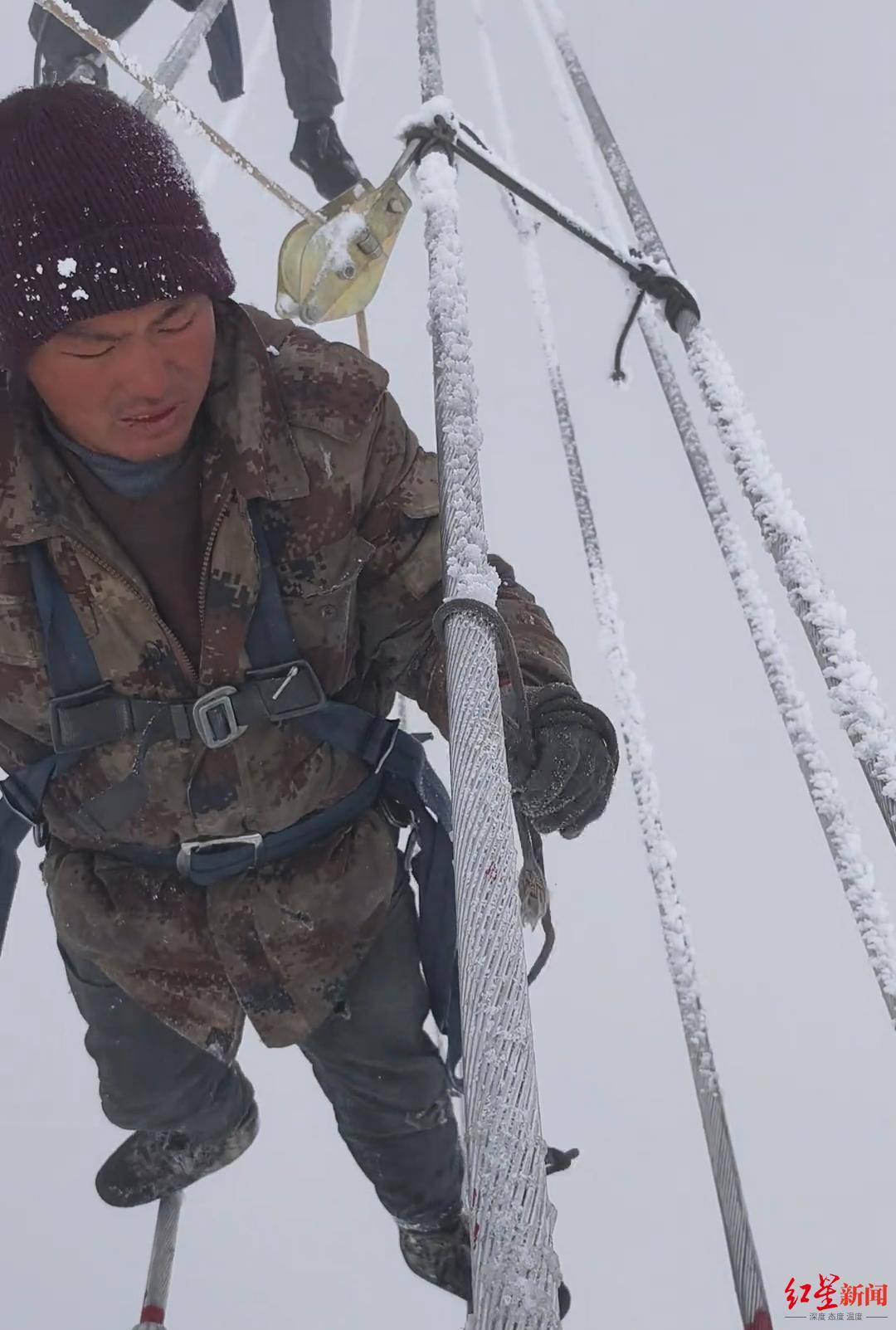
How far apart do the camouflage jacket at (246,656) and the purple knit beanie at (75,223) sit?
3.7 inches

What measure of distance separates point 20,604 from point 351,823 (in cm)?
45

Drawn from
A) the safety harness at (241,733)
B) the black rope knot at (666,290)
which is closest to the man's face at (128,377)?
the safety harness at (241,733)

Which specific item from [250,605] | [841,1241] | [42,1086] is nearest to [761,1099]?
[841,1241]

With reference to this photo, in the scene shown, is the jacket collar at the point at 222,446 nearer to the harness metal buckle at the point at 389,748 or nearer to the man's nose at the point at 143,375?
the man's nose at the point at 143,375

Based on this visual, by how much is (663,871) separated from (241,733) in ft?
3.06

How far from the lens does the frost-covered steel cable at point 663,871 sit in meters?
1.29

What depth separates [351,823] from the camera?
1223 millimetres

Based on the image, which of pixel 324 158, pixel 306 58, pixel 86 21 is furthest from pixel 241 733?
pixel 306 58

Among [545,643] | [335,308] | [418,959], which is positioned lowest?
[418,959]

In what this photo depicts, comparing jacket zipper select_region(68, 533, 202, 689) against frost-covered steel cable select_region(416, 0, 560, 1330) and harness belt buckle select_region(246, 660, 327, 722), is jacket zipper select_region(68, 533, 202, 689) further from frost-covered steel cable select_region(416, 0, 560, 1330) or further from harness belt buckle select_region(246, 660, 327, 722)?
frost-covered steel cable select_region(416, 0, 560, 1330)

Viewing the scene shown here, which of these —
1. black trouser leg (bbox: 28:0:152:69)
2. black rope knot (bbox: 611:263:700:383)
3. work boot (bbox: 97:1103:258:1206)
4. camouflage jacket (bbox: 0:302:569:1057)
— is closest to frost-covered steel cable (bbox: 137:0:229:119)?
black trouser leg (bbox: 28:0:152:69)

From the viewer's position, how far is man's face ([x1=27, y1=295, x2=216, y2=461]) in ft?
3.00

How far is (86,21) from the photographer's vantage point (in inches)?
113

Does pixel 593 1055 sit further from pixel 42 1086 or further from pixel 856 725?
pixel 856 725
